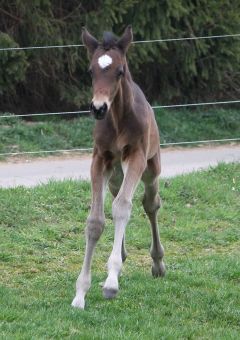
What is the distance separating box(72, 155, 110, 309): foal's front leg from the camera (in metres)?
6.67

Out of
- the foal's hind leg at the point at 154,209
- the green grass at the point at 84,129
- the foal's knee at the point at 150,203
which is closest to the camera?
the foal's hind leg at the point at 154,209

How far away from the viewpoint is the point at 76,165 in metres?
12.6

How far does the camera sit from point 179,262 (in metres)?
8.49

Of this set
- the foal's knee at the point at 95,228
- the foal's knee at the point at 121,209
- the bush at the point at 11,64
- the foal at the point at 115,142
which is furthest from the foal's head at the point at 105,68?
the bush at the point at 11,64

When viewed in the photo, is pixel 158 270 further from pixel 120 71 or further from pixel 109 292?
pixel 120 71

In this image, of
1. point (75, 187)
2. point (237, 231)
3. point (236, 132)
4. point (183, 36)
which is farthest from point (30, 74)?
point (237, 231)

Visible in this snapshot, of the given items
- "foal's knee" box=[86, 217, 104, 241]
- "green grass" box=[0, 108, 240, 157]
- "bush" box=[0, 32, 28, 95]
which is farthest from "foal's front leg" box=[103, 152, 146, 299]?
"bush" box=[0, 32, 28, 95]

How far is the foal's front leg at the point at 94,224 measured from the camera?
263 inches

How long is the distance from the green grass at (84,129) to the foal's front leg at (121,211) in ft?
20.5

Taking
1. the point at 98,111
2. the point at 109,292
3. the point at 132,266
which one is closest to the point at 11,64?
the point at 132,266

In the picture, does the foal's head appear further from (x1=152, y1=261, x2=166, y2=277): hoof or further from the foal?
(x1=152, y1=261, x2=166, y2=277): hoof

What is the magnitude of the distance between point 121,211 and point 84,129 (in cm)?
755

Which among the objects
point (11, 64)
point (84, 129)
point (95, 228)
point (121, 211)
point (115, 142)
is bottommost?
point (84, 129)

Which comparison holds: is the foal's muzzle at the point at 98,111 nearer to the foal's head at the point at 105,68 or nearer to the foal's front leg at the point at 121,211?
the foal's head at the point at 105,68
